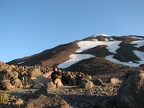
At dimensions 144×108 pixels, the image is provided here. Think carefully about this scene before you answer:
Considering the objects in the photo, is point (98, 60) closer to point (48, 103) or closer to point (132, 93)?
point (132, 93)

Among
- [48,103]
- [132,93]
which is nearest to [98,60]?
[132,93]

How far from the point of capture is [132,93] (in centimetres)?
1234

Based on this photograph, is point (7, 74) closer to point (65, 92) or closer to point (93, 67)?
point (65, 92)

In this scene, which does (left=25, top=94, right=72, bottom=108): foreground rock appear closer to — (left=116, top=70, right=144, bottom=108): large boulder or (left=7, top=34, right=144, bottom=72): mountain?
(left=116, top=70, right=144, bottom=108): large boulder

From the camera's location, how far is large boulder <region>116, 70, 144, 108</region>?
12125 mm

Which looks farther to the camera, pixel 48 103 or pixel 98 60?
pixel 98 60

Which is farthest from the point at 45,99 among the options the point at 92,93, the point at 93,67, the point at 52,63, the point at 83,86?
the point at 52,63

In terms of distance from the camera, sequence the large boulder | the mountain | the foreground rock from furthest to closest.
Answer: the mountain
the large boulder
the foreground rock

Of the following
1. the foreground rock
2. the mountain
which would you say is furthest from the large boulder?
the mountain

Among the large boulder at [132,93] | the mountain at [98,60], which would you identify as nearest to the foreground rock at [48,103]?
the large boulder at [132,93]

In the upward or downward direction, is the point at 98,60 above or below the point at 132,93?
above

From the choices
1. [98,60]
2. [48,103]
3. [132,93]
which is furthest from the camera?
[98,60]

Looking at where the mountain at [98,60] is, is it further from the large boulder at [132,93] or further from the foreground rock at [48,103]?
the foreground rock at [48,103]

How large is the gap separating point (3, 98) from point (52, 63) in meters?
44.7
